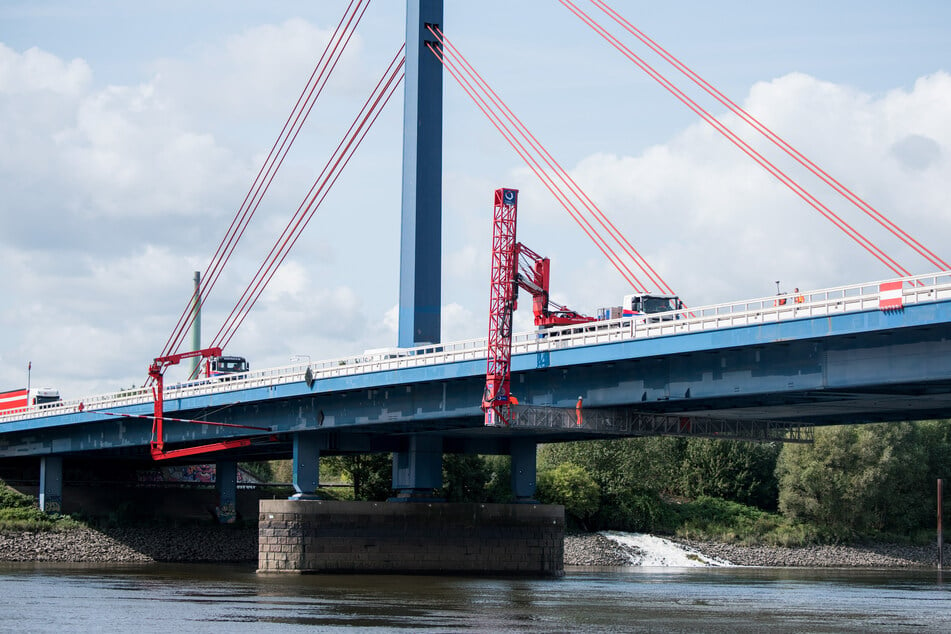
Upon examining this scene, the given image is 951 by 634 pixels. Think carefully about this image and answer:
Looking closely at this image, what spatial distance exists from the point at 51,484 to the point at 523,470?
44.6 meters

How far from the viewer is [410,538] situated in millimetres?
85375

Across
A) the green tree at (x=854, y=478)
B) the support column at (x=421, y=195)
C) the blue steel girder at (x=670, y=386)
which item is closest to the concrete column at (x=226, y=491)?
the blue steel girder at (x=670, y=386)

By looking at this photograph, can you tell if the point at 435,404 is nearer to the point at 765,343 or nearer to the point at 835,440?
the point at 765,343

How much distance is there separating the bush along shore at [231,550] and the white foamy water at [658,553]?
15.8 inches

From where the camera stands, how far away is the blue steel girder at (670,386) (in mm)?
54719

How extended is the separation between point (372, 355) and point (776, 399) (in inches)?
1034

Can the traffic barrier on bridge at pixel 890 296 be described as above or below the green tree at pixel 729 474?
above

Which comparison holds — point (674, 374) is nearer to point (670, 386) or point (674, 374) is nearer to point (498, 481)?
point (670, 386)

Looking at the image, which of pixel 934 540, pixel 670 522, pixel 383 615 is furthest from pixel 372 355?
pixel 934 540

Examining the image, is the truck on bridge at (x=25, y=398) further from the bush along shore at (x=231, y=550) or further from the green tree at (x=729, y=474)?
the green tree at (x=729, y=474)

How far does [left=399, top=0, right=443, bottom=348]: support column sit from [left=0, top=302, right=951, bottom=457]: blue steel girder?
6.48 meters

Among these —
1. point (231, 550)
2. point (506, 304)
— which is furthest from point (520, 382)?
point (231, 550)

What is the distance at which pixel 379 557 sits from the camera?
276 ft

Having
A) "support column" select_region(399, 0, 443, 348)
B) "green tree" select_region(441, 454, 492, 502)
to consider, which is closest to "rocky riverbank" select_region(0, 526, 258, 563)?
"green tree" select_region(441, 454, 492, 502)
